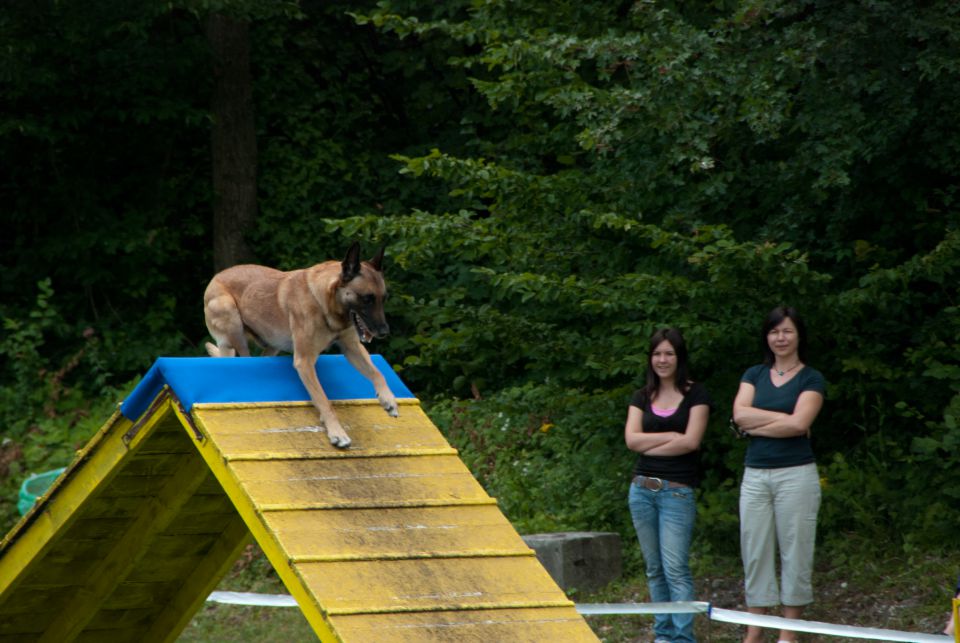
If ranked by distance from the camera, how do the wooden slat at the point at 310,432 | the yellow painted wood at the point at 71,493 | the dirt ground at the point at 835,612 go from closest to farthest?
the wooden slat at the point at 310,432 < the yellow painted wood at the point at 71,493 < the dirt ground at the point at 835,612

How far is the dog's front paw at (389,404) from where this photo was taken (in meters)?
6.52

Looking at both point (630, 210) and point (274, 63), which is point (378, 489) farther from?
point (274, 63)

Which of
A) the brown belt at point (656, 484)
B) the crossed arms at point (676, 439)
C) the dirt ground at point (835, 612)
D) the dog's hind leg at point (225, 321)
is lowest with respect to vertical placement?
the dirt ground at point (835, 612)

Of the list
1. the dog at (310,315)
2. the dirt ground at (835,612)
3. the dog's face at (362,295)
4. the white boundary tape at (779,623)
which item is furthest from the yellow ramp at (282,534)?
the dirt ground at (835,612)

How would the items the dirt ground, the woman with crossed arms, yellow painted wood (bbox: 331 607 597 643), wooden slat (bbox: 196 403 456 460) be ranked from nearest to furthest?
yellow painted wood (bbox: 331 607 597 643), wooden slat (bbox: 196 403 456 460), the woman with crossed arms, the dirt ground

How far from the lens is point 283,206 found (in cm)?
1548

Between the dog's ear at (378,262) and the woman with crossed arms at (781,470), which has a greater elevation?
the dog's ear at (378,262)

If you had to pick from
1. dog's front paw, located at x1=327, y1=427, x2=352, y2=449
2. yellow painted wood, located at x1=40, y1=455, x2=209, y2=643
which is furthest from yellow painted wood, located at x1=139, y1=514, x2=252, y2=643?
dog's front paw, located at x1=327, y1=427, x2=352, y2=449

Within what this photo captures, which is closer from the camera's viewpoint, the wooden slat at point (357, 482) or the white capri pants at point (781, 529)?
the wooden slat at point (357, 482)

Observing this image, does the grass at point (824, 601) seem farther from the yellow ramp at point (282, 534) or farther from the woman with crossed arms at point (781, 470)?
the yellow ramp at point (282, 534)

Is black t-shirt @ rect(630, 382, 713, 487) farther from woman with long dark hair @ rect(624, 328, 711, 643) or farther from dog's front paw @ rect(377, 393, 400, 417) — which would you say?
dog's front paw @ rect(377, 393, 400, 417)

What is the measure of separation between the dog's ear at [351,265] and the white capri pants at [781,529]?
268cm

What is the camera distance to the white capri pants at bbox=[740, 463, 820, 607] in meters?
7.08

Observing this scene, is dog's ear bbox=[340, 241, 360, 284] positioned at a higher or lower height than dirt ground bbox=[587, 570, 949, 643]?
higher
